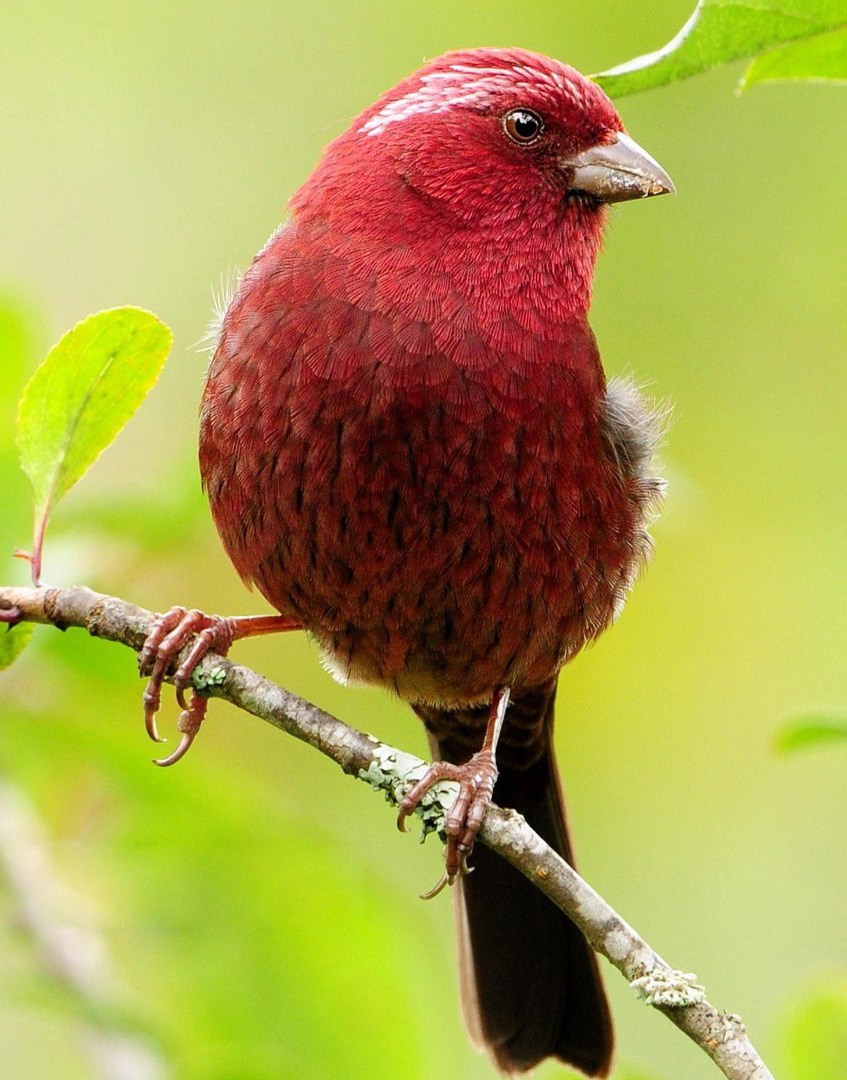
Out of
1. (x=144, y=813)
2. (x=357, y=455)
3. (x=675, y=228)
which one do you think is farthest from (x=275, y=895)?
(x=675, y=228)

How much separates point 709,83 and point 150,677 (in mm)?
5515

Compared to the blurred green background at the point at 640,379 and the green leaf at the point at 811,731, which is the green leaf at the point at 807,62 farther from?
the blurred green background at the point at 640,379

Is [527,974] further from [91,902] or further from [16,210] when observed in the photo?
[16,210]

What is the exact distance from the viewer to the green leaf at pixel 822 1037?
335 centimetres

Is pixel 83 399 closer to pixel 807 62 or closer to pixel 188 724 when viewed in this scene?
pixel 188 724

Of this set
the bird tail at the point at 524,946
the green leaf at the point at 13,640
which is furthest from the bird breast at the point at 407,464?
the green leaf at the point at 13,640

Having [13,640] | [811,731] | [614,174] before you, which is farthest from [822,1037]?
[614,174]

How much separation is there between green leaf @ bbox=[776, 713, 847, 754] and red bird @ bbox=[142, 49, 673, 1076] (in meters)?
0.84

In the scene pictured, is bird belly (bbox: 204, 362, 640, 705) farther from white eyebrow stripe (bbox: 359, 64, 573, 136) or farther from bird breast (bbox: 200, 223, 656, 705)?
white eyebrow stripe (bbox: 359, 64, 573, 136)

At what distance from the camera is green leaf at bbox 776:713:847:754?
3.16 m

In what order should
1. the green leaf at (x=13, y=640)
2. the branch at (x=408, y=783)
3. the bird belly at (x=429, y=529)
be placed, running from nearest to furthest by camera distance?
1. the branch at (x=408, y=783)
2. the green leaf at (x=13, y=640)
3. the bird belly at (x=429, y=529)

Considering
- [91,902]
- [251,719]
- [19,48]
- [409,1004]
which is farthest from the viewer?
[19,48]

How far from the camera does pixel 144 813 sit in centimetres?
415

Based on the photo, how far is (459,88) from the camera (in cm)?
458
